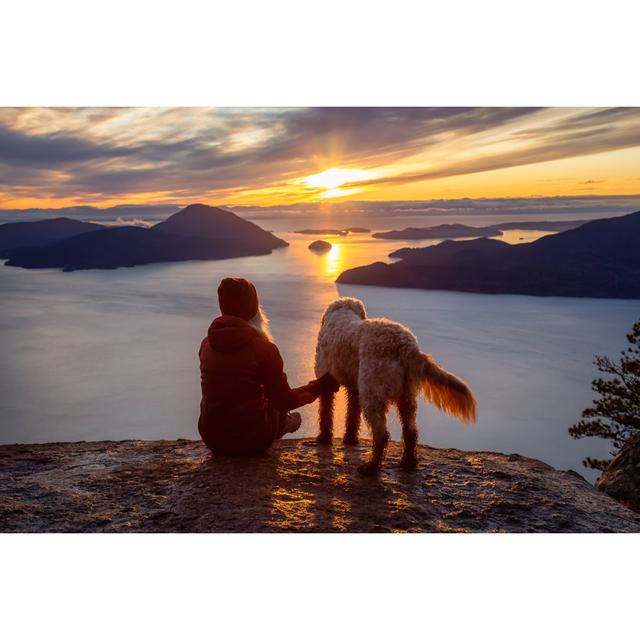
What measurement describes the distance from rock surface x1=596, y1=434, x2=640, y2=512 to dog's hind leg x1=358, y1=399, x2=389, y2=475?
90.5 inches

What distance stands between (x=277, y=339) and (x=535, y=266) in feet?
16.2

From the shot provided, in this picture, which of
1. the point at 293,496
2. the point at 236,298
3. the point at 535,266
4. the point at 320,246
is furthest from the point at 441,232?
A: the point at 293,496

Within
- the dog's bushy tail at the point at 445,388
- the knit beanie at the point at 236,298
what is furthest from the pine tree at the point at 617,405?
the knit beanie at the point at 236,298

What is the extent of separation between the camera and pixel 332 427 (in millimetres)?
4199

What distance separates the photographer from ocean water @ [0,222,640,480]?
6.86 meters

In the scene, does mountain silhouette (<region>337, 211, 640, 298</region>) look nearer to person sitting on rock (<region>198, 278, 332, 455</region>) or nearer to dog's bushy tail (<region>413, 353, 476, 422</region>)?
dog's bushy tail (<region>413, 353, 476, 422</region>)

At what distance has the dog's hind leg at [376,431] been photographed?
11.2 ft

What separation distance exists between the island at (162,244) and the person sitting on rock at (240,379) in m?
4.03

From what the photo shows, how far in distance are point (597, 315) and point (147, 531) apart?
23.2 feet

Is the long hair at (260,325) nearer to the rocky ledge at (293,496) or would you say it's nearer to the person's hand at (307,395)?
the person's hand at (307,395)

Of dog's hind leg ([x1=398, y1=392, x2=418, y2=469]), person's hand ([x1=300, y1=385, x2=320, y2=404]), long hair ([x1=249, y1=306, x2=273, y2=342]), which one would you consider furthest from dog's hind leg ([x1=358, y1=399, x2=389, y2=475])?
long hair ([x1=249, y1=306, x2=273, y2=342])

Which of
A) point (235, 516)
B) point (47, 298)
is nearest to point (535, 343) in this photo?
point (235, 516)

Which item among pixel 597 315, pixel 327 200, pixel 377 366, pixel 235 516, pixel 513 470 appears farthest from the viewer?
pixel 597 315

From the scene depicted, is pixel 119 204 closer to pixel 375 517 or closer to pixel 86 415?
pixel 86 415
